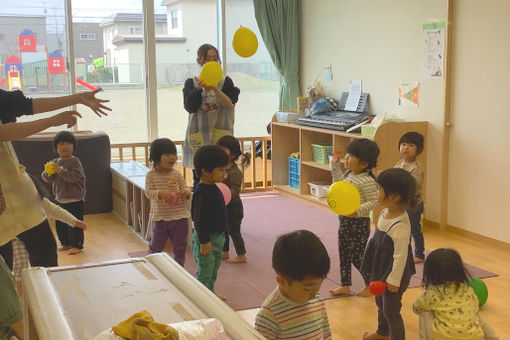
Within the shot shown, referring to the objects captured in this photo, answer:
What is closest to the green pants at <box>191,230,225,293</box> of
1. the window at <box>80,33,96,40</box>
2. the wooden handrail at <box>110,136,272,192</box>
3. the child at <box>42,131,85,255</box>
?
the child at <box>42,131,85,255</box>

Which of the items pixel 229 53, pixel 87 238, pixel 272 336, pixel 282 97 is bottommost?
pixel 87 238

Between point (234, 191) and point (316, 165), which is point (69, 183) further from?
point (316, 165)

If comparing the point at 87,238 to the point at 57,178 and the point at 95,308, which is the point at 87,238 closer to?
the point at 57,178

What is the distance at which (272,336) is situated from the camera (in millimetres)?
1761

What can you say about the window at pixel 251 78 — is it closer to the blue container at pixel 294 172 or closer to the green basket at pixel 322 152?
the blue container at pixel 294 172

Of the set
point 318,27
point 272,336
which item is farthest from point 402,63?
point 272,336

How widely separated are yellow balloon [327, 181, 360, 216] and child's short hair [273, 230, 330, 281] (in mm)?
1181

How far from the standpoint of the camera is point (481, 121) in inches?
181

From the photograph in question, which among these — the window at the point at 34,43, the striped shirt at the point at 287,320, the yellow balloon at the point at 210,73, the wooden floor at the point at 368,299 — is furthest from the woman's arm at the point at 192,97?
the striped shirt at the point at 287,320

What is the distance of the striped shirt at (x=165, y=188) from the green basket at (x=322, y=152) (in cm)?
262

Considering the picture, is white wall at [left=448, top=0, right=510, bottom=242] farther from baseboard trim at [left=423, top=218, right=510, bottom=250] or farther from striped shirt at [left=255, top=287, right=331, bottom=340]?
striped shirt at [left=255, top=287, right=331, bottom=340]

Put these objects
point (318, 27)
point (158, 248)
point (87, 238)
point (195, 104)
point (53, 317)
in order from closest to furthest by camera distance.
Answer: point (53, 317)
point (158, 248)
point (195, 104)
point (87, 238)
point (318, 27)

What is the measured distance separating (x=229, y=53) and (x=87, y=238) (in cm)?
286

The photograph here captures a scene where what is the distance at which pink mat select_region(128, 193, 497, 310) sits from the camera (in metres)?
3.63
